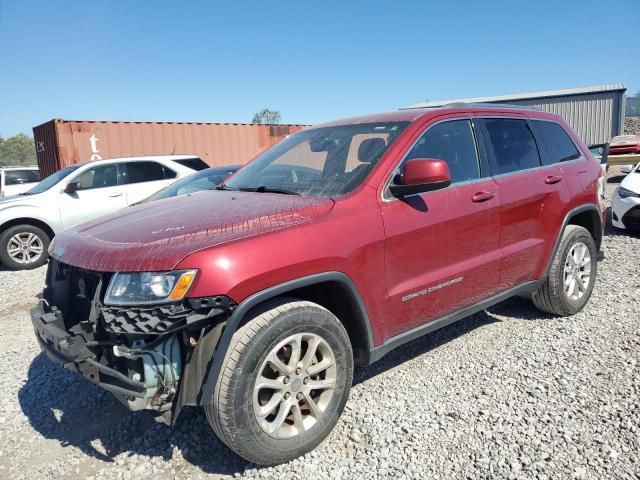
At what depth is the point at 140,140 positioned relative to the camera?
49.1 feet

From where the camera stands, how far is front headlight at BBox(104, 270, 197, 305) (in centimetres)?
213

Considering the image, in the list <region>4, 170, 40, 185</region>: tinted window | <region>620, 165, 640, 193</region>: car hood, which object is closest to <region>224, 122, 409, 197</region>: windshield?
<region>620, 165, 640, 193</region>: car hood

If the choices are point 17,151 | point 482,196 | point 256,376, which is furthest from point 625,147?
point 17,151

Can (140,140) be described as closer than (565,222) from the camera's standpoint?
No

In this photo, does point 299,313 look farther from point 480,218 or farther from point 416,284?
point 480,218

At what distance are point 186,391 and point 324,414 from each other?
0.77 metres

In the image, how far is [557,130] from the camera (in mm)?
4254

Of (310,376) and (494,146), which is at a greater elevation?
(494,146)

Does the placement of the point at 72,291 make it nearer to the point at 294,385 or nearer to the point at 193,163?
the point at 294,385

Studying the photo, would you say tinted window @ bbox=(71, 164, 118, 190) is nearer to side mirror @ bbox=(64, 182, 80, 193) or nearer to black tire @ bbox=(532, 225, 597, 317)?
side mirror @ bbox=(64, 182, 80, 193)

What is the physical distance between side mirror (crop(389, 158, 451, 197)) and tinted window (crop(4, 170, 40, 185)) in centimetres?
1424

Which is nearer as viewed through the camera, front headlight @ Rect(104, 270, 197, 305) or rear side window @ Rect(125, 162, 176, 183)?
front headlight @ Rect(104, 270, 197, 305)

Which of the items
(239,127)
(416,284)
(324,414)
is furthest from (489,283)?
(239,127)

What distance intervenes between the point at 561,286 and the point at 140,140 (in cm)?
1379
